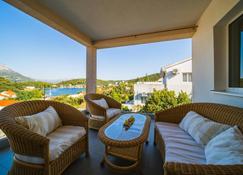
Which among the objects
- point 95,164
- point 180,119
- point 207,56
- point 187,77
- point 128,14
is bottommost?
point 95,164

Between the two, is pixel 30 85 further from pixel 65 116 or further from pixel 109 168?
pixel 109 168

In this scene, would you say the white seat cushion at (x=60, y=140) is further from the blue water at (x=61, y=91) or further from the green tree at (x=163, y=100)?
the green tree at (x=163, y=100)

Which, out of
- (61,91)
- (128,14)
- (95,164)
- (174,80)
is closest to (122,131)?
(95,164)

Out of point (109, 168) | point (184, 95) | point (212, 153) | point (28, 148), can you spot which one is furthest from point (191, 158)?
point (184, 95)

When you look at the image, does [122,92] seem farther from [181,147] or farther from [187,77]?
[181,147]

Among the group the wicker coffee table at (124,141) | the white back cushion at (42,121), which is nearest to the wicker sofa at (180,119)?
the wicker coffee table at (124,141)

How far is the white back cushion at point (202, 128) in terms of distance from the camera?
140 centimetres

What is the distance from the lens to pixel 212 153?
109 centimetres

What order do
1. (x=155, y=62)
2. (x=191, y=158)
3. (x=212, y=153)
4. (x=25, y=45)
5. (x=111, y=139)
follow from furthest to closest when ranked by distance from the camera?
(x=155, y=62), (x=25, y=45), (x=111, y=139), (x=191, y=158), (x=212, y=153)

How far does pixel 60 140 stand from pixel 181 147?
1386 millimetres

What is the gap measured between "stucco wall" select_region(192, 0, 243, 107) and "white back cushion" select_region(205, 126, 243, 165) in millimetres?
803

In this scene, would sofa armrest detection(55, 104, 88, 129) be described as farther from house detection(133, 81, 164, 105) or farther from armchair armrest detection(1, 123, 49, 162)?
house detection(133, 81, 164, 105)

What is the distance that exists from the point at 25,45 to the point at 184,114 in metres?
3.37

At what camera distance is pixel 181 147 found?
1.37 meters
